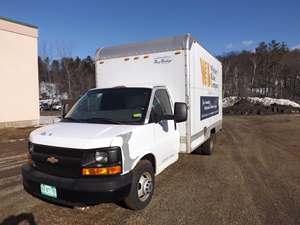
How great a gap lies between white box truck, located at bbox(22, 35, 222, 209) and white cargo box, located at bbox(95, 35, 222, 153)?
0.07ft

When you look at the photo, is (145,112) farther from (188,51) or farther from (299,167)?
(299,167)

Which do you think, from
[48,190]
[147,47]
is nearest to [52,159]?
[48,190]

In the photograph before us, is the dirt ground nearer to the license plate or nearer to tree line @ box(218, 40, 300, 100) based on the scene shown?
the license plate

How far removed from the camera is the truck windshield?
13.4 ft

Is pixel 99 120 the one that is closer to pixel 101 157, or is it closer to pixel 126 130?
pixel 126 130

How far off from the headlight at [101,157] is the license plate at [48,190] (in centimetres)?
73

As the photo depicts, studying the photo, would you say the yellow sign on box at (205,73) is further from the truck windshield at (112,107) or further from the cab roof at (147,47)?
the truck windshield at (112,107)

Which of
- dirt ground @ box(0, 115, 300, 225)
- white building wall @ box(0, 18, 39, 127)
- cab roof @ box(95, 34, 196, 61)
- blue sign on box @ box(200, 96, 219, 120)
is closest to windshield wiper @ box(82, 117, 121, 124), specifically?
dirt ground @ box(0, 115, 300, 225)

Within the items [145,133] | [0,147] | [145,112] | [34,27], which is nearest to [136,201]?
[145,133]

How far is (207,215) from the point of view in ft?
12.6

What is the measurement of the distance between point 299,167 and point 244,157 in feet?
5.19

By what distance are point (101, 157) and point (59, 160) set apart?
63 centimetres

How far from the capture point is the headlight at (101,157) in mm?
3232

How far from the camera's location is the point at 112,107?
177 inches
